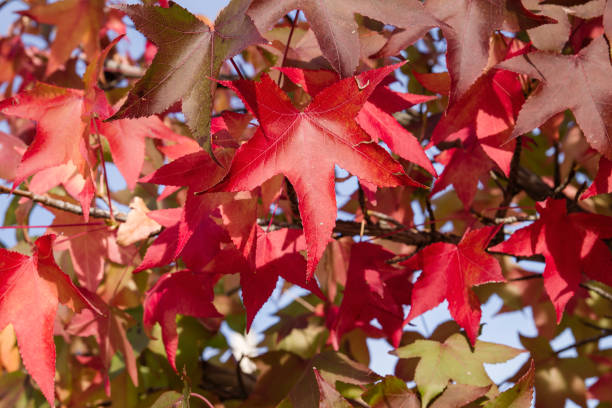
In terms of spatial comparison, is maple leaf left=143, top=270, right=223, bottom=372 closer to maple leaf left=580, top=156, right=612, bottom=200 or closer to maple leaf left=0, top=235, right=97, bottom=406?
maple leaf left=0, top=235, right=97, bottom=406

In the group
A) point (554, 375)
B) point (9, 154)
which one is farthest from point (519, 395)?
point (9, 154)

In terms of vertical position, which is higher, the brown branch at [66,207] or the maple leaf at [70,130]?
the maple leaf at [70,130]

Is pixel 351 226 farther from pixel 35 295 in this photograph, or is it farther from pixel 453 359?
pixel 35 295

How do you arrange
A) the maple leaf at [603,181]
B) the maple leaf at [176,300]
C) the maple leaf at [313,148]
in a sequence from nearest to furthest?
the maple leaf at [313,148], the maple leaf at [603,181], the maple leaf at [176,300]

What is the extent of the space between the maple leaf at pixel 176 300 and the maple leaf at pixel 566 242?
0.49 metres

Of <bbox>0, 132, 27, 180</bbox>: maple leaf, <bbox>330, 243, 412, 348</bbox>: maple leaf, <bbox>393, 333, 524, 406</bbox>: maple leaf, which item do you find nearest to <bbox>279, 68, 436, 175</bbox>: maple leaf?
<bbox>330, 243, 412, 348</bbox>: maple leaf

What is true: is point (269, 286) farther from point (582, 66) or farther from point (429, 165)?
point (582, 66)

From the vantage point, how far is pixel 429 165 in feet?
2.46

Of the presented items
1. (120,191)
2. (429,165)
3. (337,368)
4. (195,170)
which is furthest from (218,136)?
(120,191)

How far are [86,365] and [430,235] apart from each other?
0.97m

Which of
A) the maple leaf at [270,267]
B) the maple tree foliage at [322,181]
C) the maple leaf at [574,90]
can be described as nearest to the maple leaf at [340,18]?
the maple tree foliage at [322,181]

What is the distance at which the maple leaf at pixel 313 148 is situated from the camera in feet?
2.09

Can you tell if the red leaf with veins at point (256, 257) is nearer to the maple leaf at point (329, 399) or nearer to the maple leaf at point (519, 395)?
the maple leaf at point (329, 399)

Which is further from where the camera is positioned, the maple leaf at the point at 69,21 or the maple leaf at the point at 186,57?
the maple leaf at the point at 69,21
